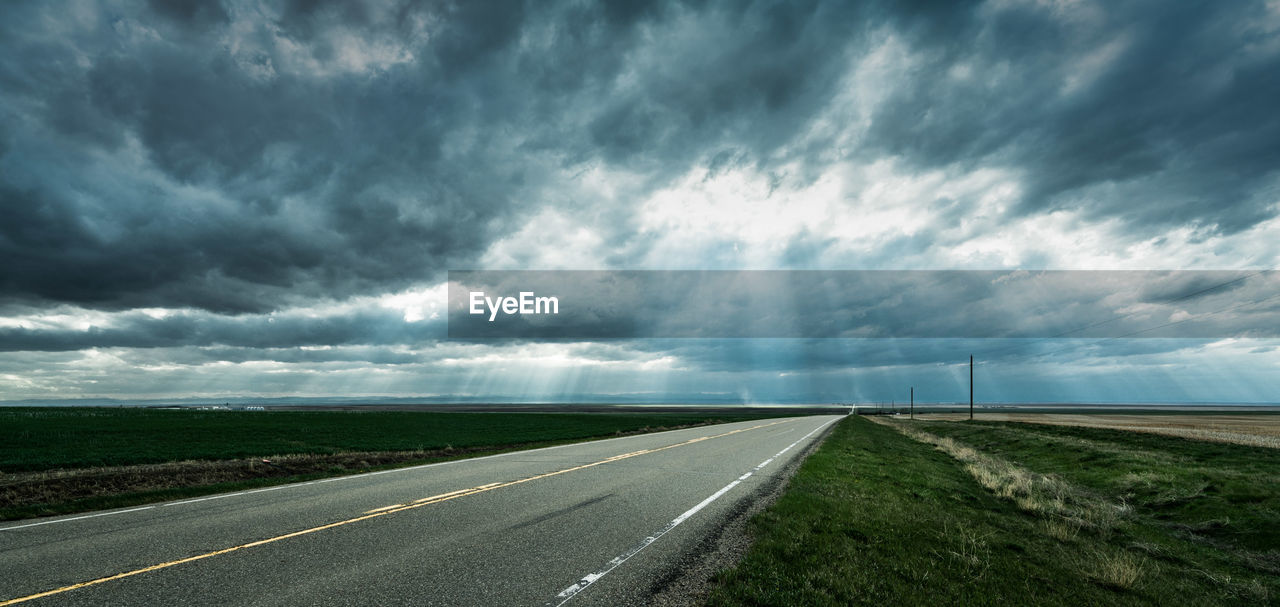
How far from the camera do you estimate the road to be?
586 centimetres

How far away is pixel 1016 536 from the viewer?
10.6 metres

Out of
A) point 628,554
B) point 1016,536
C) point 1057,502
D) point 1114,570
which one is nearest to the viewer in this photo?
point 628,554

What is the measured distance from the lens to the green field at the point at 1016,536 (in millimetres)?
6883

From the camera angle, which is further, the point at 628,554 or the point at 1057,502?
the point at 1057,502

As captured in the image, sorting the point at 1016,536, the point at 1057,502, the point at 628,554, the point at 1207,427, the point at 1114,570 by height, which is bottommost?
the point at 1207,427

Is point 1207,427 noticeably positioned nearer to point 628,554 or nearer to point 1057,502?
point 1057,502

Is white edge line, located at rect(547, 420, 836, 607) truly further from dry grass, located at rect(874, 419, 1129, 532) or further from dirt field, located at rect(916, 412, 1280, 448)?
dirt field, located at rect(916, 412, 1280, 448)

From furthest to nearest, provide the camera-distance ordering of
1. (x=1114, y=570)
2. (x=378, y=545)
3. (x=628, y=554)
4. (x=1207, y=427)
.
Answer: (x=1207, y=427), (x=1114, y=570), (x=378, y=545), (x=628, y=554)

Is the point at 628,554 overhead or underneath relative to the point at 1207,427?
overhead

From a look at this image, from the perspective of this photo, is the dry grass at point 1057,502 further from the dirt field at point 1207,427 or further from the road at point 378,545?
the dirt field at point 1207,427

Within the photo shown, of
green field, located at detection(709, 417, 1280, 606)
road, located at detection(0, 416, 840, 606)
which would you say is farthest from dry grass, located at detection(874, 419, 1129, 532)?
road, located at detection(0, 416, 840, 606)

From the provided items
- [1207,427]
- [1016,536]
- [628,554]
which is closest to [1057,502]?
[1016,536]

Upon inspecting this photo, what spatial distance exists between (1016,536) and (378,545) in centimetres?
1145

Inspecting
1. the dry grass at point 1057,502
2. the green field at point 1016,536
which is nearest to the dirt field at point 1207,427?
the green field at point 1016,536
